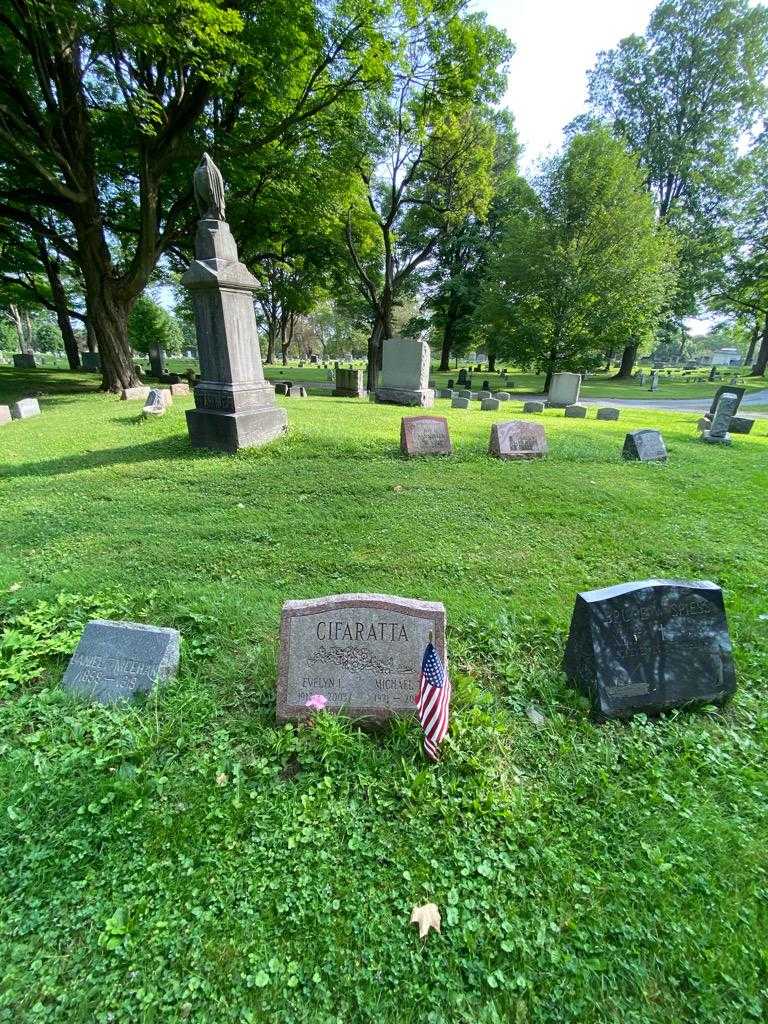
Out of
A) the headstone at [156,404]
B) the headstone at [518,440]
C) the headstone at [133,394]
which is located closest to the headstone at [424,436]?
the headstone at [518,440]

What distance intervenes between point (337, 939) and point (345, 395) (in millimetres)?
18280

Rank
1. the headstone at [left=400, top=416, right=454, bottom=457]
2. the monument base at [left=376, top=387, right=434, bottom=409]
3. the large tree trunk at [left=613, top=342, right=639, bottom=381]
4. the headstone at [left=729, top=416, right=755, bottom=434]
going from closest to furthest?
1. the headstone at [left=400, top=416, right=454, bottom=457]
2. the headstone at [left=729, top=416, right=755, bottom=434]
3. the monument base at [left=376, top=387, right=434, bottom=409]
4. the large tree trunk at [left=613, top=342, right=639, bottom=381]

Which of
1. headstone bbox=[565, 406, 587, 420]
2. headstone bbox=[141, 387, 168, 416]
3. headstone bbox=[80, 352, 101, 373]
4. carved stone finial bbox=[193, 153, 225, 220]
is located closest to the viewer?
carved stone finial bbox=[193, 153, 225, 220]

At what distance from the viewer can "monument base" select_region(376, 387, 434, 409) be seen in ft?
49.2

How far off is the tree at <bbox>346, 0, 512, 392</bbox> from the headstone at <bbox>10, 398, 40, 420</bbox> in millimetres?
12731

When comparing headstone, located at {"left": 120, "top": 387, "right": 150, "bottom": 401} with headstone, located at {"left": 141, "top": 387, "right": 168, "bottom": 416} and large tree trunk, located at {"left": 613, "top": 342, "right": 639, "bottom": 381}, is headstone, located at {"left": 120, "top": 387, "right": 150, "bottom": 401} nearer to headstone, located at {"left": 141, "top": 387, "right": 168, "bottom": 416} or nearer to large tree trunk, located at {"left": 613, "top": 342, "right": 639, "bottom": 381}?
headstone, located at {"left": 141, "top": 387, "right": 168, "bottom": 416}

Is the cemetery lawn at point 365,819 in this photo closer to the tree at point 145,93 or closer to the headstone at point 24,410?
the headstone at point 24,410

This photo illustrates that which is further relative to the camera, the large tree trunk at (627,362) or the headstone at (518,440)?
the large tree trunk at (627,362)

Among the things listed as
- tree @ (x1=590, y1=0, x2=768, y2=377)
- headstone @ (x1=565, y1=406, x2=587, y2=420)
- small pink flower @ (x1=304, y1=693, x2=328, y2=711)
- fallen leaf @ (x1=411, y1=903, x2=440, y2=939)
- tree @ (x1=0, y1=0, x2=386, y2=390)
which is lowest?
fallen leaf @ (x1=411, y1=903, x2=440, y2=939)

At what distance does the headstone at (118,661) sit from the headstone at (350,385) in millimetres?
16503

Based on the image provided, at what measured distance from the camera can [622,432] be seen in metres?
10.5

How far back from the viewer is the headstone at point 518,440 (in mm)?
7707

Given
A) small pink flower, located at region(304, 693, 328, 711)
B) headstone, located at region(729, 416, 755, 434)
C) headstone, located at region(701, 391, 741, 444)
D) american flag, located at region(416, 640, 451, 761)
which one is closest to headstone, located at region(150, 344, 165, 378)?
headstone, located at region(701, 391, 741, 444)

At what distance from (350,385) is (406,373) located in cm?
435
